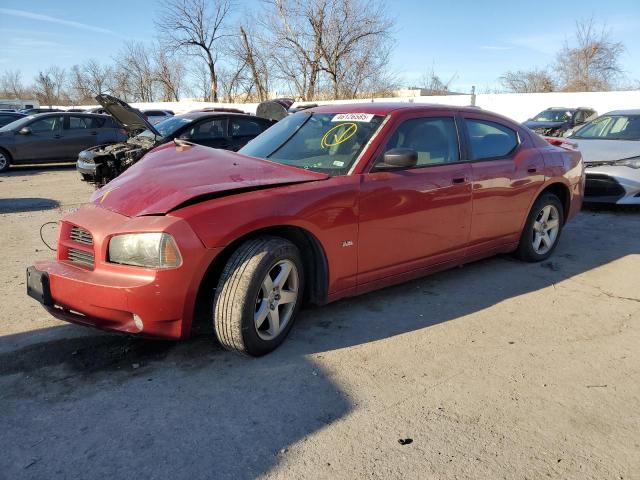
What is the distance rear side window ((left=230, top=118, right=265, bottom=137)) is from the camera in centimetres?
1009

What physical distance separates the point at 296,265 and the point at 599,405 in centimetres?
191

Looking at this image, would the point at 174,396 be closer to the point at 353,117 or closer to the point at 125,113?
the point at 353,117

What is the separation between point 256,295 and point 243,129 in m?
7.78

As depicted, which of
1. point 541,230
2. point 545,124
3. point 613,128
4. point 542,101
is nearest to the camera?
point 541,230

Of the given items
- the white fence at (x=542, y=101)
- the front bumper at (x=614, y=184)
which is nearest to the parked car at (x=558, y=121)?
the white fence at (x=542, y=101)

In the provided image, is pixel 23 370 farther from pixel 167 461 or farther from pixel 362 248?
pixel 362 248

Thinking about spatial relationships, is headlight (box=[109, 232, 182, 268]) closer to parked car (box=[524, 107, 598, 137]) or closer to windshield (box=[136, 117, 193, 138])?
windshield (box=[136, 117, 193, 138])

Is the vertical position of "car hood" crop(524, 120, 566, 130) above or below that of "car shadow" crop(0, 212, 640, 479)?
above

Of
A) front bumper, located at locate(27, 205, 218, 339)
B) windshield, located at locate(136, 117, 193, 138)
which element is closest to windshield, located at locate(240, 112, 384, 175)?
front bumper, located at locate(27, 205, 218, 339)

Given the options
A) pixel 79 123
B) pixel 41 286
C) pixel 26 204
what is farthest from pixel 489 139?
pixel 79 123

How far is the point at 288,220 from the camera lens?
313 centimetres

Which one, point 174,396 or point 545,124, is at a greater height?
point 545,124

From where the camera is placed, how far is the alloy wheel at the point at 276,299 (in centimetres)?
312

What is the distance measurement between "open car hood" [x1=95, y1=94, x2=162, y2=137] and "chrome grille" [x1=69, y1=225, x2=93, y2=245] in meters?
4.99
